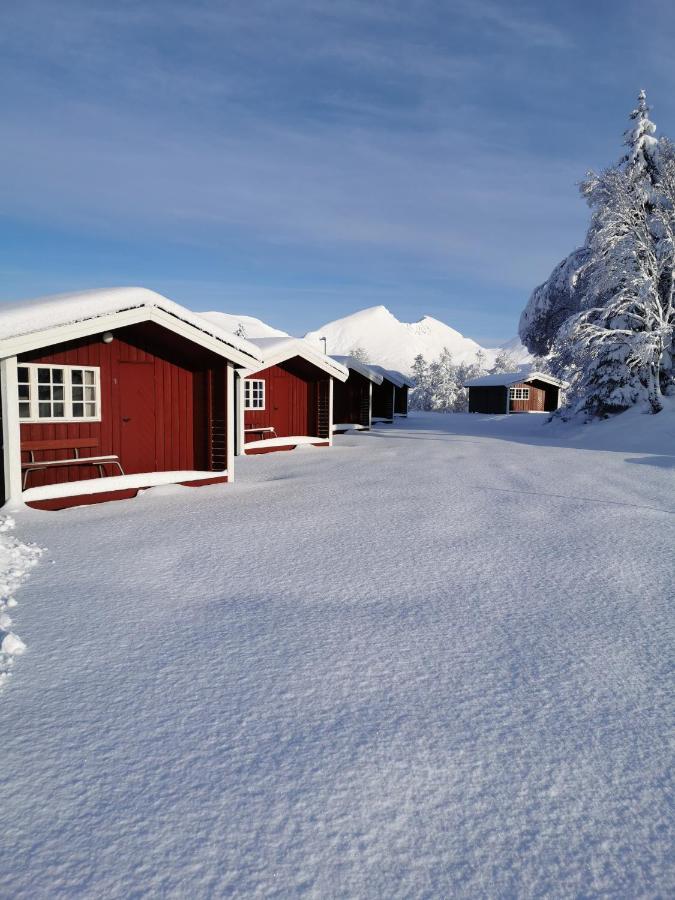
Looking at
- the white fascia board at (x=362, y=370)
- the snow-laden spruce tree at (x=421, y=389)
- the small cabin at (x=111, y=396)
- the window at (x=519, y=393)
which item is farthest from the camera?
the snow-laden spruce tree at (x=421, y=389)

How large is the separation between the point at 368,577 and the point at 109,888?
357cm

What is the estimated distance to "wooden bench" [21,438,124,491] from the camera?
9.09 meters

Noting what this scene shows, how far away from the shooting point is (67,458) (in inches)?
382

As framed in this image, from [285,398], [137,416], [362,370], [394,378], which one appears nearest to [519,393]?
[394,378]

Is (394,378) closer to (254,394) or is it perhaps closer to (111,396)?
(254,394)

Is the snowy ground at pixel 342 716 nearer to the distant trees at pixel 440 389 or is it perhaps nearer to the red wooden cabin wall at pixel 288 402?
the red wooden cabin wall at pixel 288 402

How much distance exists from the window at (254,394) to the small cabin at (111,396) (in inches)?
213

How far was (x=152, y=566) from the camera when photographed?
19.5 ft

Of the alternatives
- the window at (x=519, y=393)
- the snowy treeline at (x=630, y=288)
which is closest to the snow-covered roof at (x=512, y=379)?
the window at (x=519, y=393)

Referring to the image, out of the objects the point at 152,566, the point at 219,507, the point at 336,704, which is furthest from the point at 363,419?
the point at 336,704

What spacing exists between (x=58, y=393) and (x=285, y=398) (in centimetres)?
902

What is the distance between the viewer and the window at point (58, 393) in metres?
9.16

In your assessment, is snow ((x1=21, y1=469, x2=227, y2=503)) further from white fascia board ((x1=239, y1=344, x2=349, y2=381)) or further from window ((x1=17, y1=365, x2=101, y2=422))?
white fascia board ((x1=239, y1=344, x2=349, y2=381))

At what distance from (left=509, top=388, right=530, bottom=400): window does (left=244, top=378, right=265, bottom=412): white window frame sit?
30069 millimetres
